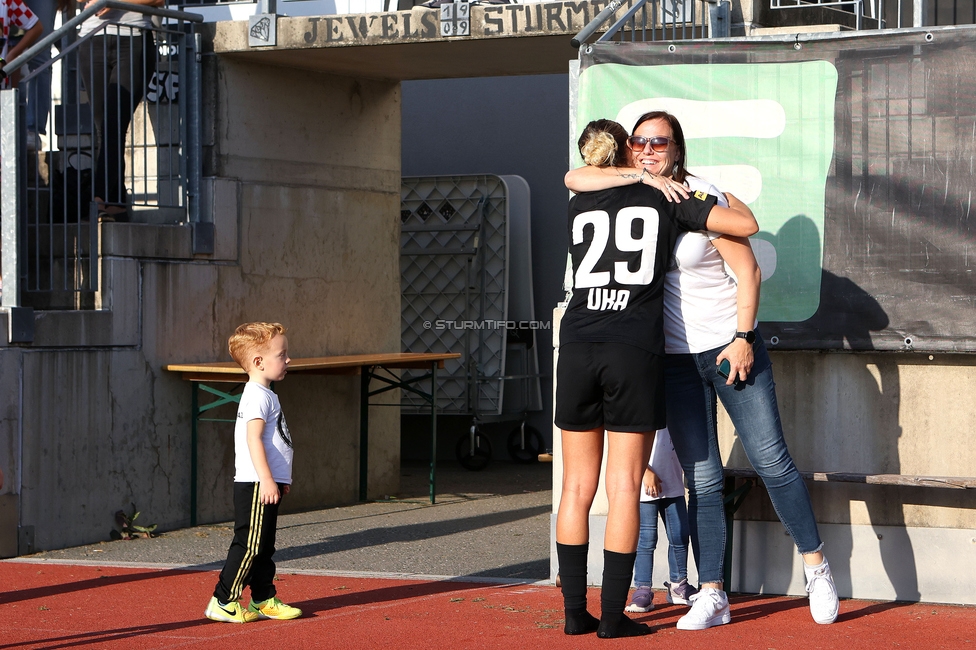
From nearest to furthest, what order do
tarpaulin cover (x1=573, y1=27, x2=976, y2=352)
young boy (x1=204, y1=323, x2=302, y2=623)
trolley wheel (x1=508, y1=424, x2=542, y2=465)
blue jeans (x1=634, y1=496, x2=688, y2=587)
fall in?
young boy (x1=204, y1=323, x2=302, y2=623), blue jeans (x1=634, y1=496, x2=688, y2=587), tarpaulin cover (x1=573, y1=27, x2=976, y2=352), trolley wheel (x1=508, y1=424, x2=542, y2=465)

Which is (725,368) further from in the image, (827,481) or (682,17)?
(682,17)

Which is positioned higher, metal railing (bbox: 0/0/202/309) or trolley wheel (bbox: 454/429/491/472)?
metal railing (bbox: 0/0/202/309)

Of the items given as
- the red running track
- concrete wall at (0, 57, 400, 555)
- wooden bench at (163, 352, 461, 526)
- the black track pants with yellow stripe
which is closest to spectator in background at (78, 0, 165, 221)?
concrete wall at (0, 57, 400, 555)

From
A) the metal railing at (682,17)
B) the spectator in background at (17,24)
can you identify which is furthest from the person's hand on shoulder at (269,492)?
the spectator in background at (17,24)

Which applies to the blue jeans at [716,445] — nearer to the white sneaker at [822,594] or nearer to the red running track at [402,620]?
the white sneaker at [822,594]

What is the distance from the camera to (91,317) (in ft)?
24.9

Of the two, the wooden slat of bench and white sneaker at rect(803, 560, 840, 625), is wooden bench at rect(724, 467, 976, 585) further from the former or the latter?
white sneaker at rect(803, 560, 840, 625)

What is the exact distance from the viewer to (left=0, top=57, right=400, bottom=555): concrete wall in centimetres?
735

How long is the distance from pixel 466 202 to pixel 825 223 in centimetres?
676

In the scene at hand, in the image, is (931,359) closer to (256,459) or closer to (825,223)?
(825,223)

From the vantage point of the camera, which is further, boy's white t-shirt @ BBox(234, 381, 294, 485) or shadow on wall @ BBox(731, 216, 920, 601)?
shadow on wall @ BBox(731, 216, 920, 601)

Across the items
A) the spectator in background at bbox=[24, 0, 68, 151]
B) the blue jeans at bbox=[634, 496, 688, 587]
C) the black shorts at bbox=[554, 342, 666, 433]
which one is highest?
the spectator in background at bbox=[24, 0, 68, 151]

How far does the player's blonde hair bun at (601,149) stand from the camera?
4785 mm

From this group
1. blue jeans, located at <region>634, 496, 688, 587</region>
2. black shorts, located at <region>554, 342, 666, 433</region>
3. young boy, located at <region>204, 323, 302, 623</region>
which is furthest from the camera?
blue jeans, located at <region>634, 496, 688, 587</region>
